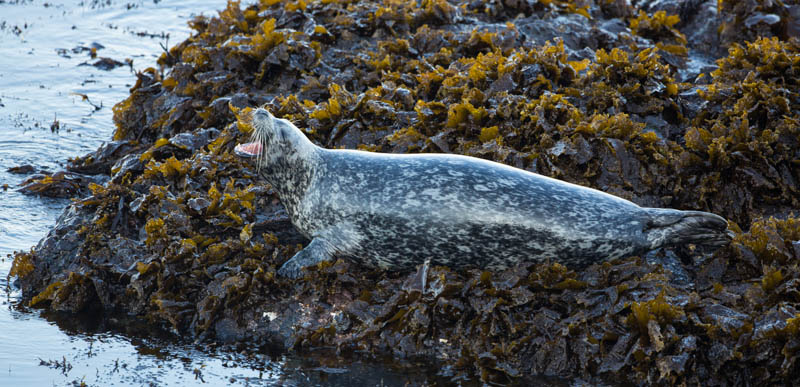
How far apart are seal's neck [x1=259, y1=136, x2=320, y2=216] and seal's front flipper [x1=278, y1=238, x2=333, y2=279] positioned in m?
0.38

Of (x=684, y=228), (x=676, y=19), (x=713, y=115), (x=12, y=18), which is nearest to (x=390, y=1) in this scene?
(x=676, y=19)

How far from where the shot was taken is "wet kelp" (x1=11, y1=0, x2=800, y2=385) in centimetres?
459

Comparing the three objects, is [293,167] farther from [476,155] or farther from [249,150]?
[476,155]

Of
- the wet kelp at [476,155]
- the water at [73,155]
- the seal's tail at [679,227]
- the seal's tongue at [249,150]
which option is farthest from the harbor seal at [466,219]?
the water at [73,155]

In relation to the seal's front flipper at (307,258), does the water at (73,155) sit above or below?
below

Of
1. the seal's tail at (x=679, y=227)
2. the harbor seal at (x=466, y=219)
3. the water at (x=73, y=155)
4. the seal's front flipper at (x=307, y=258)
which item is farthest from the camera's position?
the seal's front flipper at (x=307, y=258)

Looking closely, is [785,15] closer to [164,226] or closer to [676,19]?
[676,19]

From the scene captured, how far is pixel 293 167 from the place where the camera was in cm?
546

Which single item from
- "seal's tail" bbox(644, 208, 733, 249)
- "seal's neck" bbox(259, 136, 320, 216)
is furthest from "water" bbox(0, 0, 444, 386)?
"seal's tail" bbox(644, 208, 733, 249)

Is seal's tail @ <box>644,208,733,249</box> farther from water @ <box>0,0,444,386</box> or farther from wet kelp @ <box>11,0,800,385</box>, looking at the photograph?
water @ <box>0,0,444,386</box>

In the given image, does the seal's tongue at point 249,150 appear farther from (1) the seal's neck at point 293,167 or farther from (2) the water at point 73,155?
(2) the water at point 73,155

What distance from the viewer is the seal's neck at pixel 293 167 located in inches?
214

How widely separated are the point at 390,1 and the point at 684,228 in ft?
15.7

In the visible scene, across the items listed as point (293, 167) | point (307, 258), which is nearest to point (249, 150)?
point (293, 167)
